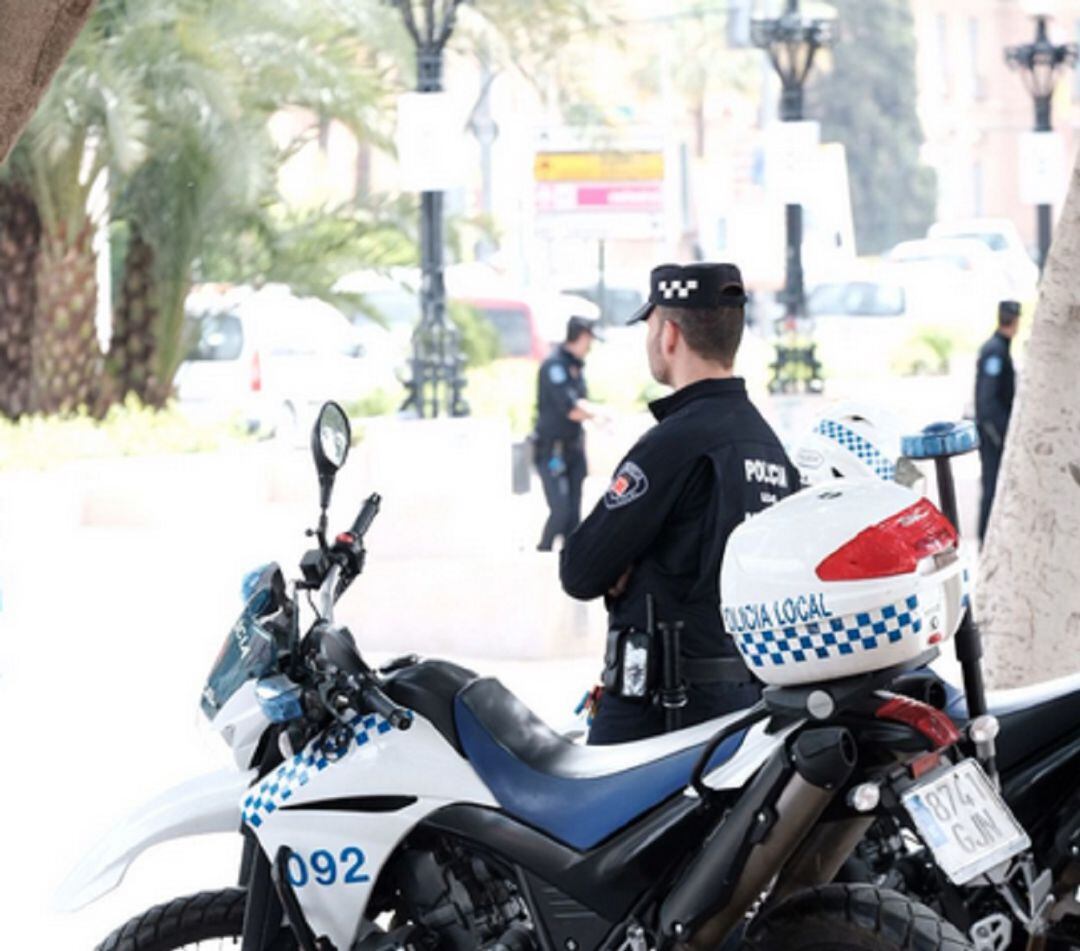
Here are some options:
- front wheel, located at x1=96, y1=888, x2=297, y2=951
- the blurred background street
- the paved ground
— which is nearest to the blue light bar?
the blurred background street

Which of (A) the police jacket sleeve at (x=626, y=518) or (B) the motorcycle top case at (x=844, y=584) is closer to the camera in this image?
(B) the motorcycle top case at (x=844, y=584)

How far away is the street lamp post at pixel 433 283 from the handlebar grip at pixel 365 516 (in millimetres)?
12263

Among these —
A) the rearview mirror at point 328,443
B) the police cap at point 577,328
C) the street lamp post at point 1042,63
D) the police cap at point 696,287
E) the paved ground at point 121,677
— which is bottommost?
the paved ground at point 121,677

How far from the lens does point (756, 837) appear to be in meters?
4.11

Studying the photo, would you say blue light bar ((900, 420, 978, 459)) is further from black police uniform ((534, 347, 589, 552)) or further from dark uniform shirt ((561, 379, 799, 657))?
black police uniform ((534, 347, 589, 552))

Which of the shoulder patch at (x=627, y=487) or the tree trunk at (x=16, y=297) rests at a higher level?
the tree trunk at (x=16, y=297)

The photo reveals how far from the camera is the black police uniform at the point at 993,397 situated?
15188mm

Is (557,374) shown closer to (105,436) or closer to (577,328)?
(577,328)

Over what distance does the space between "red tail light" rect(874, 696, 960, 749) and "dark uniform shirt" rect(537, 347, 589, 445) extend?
1109 cm

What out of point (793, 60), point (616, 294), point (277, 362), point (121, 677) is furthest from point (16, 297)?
point (616, 294)

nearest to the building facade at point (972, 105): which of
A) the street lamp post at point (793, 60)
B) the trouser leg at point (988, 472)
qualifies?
the street lamp post at point (793, 60)

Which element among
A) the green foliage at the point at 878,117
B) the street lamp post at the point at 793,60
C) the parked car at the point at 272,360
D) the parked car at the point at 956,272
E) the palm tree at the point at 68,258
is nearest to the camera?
the palm tree at the point at 68,258

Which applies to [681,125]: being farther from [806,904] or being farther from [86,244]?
[806,904]

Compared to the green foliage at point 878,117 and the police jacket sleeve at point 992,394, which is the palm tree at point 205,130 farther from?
the green foliage at point 878,117
